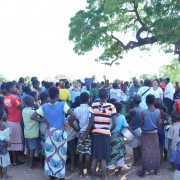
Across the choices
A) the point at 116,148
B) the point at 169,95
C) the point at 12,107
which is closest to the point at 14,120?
the point at 12,107

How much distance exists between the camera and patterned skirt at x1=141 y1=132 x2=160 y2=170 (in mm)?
5410

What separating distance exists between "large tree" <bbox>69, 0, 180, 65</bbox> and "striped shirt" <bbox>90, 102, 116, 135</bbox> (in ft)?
25.1

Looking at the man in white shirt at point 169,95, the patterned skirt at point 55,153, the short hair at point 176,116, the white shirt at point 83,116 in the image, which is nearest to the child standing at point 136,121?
the short hair at point 176,116

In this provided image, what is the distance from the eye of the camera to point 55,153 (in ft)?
16.2

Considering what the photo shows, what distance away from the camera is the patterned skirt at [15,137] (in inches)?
229

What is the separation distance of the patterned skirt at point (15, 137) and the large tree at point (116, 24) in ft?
25.4

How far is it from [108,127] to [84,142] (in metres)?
0.62

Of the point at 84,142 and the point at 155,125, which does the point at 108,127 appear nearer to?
the point at 84,142

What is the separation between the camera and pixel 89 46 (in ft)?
46.3

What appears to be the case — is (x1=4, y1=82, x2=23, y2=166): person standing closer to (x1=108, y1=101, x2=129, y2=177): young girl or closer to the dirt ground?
the dirt ground

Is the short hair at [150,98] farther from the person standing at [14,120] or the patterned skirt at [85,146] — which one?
the person standing at [14,120]

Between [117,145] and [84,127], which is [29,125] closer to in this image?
[84,127]

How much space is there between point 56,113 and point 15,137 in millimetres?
1453

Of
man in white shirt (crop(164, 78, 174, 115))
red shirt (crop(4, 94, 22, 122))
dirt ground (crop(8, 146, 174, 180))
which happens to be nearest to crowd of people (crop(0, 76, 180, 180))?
red shirt (crop(4, 94, 22, 122))
